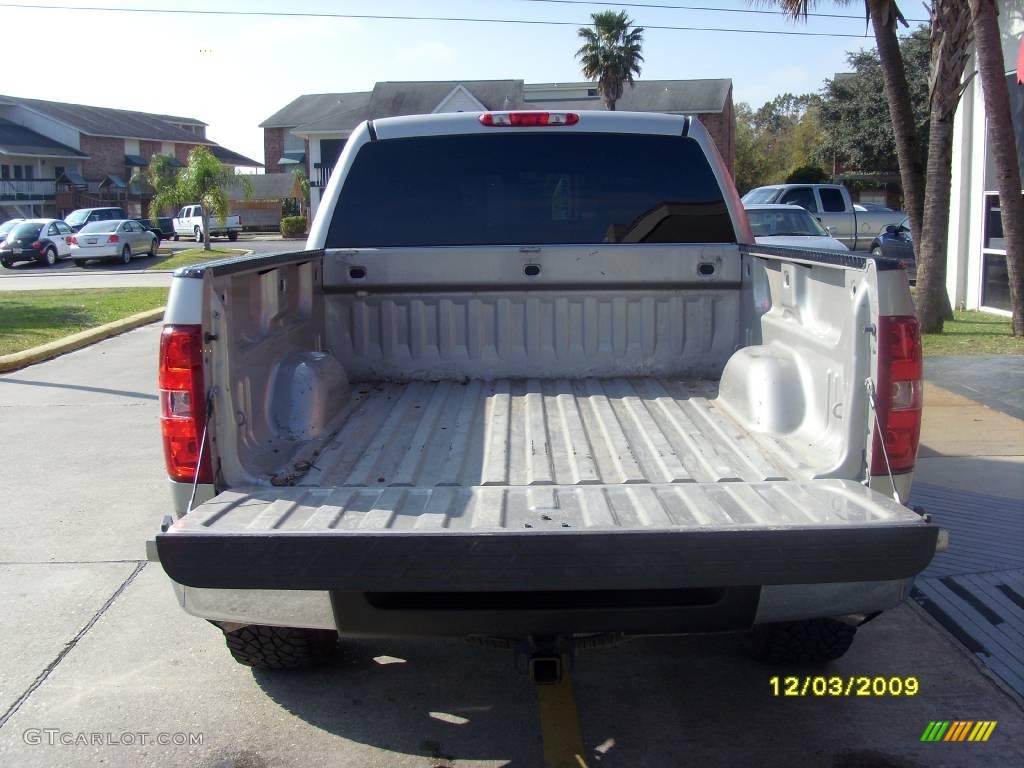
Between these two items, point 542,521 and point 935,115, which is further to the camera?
point 935,115

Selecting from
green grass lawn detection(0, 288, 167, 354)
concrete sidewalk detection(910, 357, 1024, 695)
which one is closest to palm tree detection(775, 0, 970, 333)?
concrete sidewalk detection(910, 357, 1024, 695)

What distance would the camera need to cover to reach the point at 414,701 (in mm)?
4148

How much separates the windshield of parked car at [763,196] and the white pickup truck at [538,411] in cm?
1911

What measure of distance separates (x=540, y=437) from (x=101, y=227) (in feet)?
106

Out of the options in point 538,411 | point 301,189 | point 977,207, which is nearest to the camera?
point 538,411

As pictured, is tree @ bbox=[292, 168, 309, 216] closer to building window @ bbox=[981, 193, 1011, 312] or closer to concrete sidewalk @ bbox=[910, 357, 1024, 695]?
building window @ bbox=[981, 193, 1011, 312]

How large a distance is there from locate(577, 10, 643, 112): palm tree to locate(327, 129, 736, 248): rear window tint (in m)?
45.5

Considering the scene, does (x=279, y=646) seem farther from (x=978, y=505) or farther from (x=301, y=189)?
(x=301, y=189)

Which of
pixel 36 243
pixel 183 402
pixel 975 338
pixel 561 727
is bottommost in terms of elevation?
pixel 561 727

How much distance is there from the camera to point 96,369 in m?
11.4

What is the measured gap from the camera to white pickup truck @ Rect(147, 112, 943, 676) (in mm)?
2961

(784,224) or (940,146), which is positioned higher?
(940,146)

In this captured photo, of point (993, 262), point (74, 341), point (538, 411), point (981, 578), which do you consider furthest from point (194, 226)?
point (981, 578)
